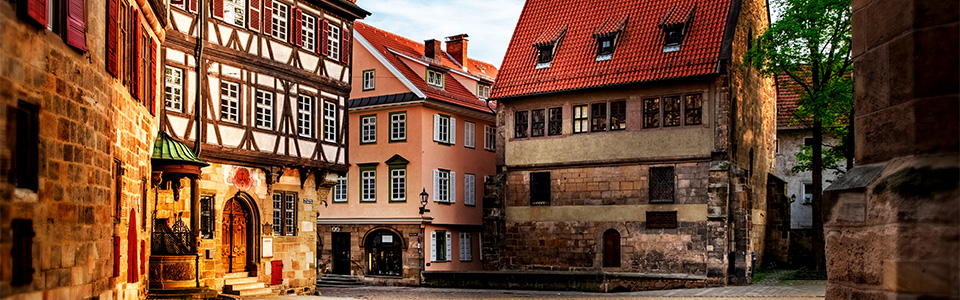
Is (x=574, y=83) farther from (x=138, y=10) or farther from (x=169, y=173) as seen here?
(x=138, y=10)

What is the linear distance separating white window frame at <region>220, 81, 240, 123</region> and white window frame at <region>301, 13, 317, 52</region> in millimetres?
3229

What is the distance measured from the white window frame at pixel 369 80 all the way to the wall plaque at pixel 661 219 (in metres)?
12.9

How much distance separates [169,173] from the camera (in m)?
18.8

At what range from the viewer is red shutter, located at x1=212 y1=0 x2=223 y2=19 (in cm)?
2283

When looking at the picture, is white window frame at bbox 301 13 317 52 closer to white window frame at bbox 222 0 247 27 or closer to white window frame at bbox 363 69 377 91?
white window frame at bbox 222 0 247 27

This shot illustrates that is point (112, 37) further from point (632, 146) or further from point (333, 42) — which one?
point (632, 146)

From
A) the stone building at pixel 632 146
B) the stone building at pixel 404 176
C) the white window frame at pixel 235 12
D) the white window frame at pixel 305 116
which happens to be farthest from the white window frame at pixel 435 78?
the white window frame at pixel 235 12

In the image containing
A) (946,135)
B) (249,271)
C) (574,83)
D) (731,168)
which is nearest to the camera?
(946,135)

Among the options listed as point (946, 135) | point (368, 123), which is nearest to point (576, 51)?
point (368, 123)

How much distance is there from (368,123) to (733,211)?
50.4 ft

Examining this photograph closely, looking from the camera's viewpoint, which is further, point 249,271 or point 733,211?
point 733,211

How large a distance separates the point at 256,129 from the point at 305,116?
7.25 ft

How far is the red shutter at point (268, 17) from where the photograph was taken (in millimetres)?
24516

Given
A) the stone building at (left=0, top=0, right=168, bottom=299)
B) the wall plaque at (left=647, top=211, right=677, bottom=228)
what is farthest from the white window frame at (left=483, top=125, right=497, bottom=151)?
the stone building at (left=0, top=0, right=168, bottom=299)
